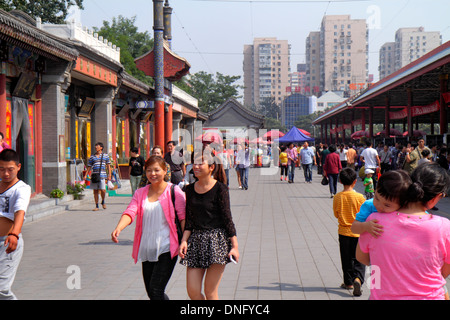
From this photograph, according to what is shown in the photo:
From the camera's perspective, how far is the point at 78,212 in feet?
41.5

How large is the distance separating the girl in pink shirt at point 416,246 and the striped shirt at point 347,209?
2976mm

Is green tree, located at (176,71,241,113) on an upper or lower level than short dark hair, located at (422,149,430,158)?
upper

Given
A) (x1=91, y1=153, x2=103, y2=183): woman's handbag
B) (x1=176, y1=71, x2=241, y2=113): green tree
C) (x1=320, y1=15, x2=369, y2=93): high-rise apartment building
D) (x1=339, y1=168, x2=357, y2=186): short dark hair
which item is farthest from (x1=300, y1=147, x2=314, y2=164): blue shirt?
(x1=320, y1=15, x2=369, y2=93): high-rise apartment building

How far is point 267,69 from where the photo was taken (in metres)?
167

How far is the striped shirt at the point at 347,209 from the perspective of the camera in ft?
19.1

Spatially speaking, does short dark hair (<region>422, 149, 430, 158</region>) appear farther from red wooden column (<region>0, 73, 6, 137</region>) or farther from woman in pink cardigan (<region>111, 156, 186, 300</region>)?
woman in pink cardigan (<region>111, 156, 186, 300</region>)

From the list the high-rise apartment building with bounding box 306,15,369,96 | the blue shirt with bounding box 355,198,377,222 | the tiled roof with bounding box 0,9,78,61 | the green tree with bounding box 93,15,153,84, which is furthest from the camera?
the high-rise apartment building with bounding box 306,15,369,96

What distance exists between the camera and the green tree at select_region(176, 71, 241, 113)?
6197 cm

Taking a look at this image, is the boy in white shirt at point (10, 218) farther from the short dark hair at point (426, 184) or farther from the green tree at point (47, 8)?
the green tree at point (47, 8)

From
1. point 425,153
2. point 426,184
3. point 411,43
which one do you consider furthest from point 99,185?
point 411,43

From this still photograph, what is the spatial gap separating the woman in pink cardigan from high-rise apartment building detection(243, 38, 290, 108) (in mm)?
161631

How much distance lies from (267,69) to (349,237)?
16400cm
